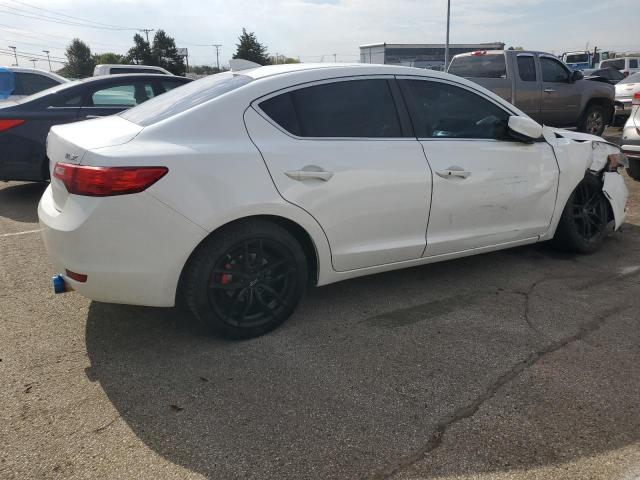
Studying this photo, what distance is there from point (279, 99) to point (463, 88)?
1.51 meters

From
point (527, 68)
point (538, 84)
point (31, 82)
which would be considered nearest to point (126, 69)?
point (31, 82)

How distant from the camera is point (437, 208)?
3.68 meters

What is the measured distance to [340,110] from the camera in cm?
341

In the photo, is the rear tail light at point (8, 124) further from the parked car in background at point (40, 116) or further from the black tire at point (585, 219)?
the black tire at point (585, 219)

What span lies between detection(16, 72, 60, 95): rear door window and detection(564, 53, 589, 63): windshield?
38.0m

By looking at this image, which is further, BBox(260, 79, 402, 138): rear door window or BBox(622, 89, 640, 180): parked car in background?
BBox(622, 89, 640, 180): parked car in background

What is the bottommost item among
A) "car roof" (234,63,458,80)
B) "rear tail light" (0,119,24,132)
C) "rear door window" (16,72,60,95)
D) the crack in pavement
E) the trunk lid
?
the crack in pavement

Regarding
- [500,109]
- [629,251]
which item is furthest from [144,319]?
[629,251]

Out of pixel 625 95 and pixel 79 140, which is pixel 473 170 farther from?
pixel 625 95

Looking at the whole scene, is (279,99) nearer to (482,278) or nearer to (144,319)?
(144,319)

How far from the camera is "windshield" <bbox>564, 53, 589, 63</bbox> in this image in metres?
38.1

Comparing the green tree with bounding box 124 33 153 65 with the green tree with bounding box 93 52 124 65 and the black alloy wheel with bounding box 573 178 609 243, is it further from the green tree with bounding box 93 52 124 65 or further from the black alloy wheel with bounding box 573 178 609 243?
the black alloy wheel with bounding box 573 178 609 243

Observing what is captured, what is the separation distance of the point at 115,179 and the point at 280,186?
34.8 inches

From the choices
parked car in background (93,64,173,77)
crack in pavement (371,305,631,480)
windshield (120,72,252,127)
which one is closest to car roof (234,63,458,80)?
windshield (120,72,252,127)
